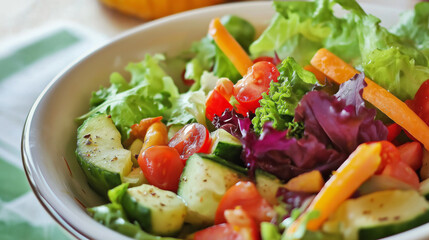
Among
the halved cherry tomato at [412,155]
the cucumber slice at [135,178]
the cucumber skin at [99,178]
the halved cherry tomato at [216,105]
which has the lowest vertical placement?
the halved cherry tomato at [412,155]

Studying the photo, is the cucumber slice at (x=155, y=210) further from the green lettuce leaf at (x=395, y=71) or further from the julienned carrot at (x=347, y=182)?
the green lettuce leaf at (x=395, y=71)

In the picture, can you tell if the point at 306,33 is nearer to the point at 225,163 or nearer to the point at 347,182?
the point at 225,163

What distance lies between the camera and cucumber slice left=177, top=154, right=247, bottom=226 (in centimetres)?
141

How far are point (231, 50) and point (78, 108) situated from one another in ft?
2.19

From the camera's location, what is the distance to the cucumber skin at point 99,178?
1570 millimetres

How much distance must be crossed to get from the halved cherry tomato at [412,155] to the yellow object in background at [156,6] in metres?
2.19

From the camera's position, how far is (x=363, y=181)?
128 cm

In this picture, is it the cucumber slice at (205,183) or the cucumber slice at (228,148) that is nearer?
the cucumber slice at (205,183)

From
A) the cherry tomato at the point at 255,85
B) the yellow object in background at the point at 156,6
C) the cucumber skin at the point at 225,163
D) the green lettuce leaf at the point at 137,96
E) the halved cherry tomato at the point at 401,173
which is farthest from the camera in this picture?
the yellow object in background at the point at 156,6

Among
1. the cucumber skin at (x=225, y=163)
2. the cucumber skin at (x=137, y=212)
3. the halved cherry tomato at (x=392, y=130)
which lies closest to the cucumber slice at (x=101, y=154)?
the cucumber skin at (x=137, y=212)

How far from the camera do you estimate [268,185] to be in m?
1.41

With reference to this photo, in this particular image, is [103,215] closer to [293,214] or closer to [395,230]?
[293,214]

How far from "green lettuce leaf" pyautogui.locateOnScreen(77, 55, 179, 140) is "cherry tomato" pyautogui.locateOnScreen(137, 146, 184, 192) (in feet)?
0.97

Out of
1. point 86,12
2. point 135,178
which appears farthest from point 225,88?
point 86,12
